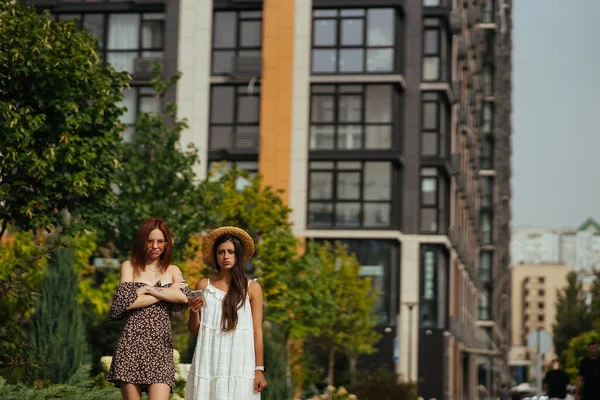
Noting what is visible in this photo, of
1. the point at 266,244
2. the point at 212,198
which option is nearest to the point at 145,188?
the point at 212,198

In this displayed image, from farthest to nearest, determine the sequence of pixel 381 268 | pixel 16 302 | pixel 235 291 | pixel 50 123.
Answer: pixel 381 268 → pixel 16 302 → pixel 50 123 → pixel 235 291

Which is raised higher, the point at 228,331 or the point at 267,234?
the point at 267,234

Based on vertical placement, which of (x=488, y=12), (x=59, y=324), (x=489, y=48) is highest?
(x=488, y=12)

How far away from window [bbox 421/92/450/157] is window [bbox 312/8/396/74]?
4316 mm

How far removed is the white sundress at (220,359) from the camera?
10062 millimetres

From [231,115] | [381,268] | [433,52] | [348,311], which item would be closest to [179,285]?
[348,311]

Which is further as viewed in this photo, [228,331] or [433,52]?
[433,52]

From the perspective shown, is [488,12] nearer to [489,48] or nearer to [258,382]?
[489,48]

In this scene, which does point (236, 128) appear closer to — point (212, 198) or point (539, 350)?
point (212, 198)

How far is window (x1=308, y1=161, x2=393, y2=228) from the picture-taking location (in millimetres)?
56406

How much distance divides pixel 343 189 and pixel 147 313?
1819 inches

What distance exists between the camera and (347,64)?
56.8 meters

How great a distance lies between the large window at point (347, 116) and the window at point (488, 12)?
52410mm

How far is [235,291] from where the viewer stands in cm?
1020
